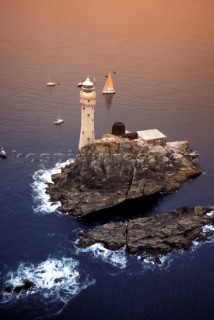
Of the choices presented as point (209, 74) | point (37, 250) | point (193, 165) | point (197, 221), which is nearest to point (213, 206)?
point (197, 221)

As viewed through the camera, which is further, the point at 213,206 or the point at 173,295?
the point at 213,206

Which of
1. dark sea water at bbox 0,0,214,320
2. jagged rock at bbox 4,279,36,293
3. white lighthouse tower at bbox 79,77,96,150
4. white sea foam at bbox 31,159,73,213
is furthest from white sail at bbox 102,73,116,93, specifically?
jagged rock at bbox 4,279,36,293

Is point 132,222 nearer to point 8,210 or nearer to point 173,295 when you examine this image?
point 173,295

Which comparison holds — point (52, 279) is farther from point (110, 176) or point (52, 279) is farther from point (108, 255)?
point (110, 176)

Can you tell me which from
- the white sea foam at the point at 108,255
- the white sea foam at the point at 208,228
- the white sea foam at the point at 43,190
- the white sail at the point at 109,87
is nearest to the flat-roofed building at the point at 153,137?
the white sea foam at the point at 43,190

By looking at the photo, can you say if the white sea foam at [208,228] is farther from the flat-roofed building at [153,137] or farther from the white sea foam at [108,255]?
the flat-roofed building at [153,137]

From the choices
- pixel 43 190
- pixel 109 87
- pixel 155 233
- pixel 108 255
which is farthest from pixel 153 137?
pixel 109 87

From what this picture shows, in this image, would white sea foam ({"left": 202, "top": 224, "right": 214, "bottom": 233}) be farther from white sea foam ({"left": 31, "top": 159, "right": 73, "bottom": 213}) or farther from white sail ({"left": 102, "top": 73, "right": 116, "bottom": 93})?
white sail ({"left": 102, "top": 73, "right": 116, "bottom": 93})
